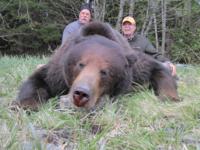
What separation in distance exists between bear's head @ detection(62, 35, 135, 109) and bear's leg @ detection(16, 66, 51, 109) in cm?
32

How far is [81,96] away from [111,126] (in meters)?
0.29

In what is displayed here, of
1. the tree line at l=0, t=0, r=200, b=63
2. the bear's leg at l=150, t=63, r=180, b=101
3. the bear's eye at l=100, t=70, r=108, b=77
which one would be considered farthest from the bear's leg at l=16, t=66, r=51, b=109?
the tree line at l=0, t=0, r=200, b=63

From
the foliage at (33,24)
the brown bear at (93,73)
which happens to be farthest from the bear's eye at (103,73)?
the foliage at (33,24)

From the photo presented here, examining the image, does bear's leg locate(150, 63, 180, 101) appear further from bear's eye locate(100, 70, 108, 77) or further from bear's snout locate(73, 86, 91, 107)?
bear's snout locate(73, 86, 91, 107)

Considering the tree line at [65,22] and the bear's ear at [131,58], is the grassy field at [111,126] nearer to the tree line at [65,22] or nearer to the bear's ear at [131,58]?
the bear's ear at [131,58]

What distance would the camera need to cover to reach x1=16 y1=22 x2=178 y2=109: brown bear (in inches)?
130

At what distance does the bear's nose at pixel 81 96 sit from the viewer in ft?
9.98

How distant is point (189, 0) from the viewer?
14.5 meters

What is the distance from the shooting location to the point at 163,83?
4371mm

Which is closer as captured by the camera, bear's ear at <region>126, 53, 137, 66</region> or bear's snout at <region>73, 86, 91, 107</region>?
bear's snout at <region>73, 86, 91, 107</region>

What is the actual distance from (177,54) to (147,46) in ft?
25.7

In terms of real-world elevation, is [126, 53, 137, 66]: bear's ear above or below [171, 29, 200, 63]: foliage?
above

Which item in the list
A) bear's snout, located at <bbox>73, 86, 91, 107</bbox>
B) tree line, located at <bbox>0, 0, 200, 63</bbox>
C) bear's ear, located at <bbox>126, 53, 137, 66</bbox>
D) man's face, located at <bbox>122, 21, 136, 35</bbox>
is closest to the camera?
bear's snout, located at <bbox>73, 86, 91, 107</bbox>

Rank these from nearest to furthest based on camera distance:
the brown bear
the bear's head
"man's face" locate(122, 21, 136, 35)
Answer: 1. the bear's head
2. the brown bear
3. "man's face" locate(122, 21, 136, 35)
